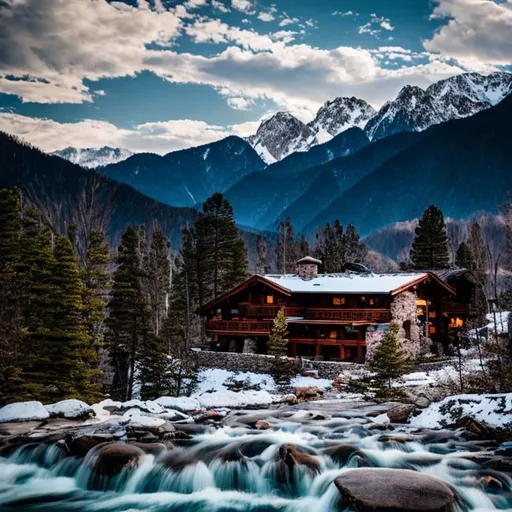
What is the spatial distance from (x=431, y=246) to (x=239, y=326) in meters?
27.9

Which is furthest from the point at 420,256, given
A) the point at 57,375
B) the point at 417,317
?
the point at 57,375

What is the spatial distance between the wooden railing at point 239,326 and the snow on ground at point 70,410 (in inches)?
878

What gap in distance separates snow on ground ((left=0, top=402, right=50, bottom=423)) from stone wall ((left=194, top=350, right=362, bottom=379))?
19.7m

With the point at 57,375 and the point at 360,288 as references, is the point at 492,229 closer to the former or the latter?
the point at 360,288

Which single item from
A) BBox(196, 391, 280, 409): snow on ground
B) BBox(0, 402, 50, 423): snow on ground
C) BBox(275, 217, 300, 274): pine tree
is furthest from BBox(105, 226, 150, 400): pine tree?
BBox(275, 217, 300, 274): pine tree

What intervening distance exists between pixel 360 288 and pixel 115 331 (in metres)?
18.6

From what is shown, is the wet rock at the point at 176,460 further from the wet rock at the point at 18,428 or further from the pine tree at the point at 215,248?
the pine tree at the point at 215,248

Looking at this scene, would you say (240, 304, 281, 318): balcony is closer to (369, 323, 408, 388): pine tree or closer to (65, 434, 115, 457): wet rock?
(369, 323, 408, 388): pine tree

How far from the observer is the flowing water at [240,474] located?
41.3ft

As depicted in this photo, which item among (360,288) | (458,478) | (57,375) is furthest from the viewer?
(360,288)

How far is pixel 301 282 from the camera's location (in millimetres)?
43844

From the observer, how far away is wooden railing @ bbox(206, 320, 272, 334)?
41.6 metres

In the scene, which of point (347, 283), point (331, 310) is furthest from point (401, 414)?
point (347, 283)

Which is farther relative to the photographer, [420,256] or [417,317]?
[420,256]
